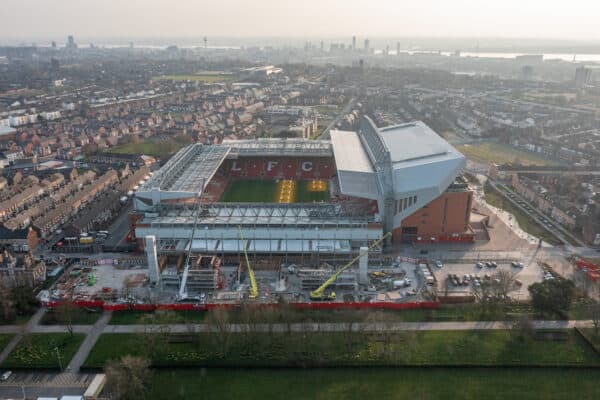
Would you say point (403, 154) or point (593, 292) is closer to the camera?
point (593, 292)

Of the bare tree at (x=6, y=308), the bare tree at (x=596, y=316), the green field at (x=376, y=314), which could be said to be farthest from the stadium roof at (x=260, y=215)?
the bare tree at (x=596, y=316)

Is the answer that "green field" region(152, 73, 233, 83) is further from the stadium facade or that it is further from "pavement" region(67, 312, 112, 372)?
"pavement" region(67, 312, 112, 372)

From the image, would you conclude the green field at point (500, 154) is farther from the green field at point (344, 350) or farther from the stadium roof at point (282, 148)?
the green field at point (344, 350)

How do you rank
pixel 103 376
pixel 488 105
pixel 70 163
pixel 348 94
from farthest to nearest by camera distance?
pixel 348 94 → pixel 488 105 → pixel 70 163 → pixel 103 376

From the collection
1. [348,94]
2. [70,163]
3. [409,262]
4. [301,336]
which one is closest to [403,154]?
[409,262]

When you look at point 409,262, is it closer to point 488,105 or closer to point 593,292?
point 593,292

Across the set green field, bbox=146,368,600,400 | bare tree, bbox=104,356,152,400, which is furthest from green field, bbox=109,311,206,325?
bare tree, bbox=104,356,152,400
